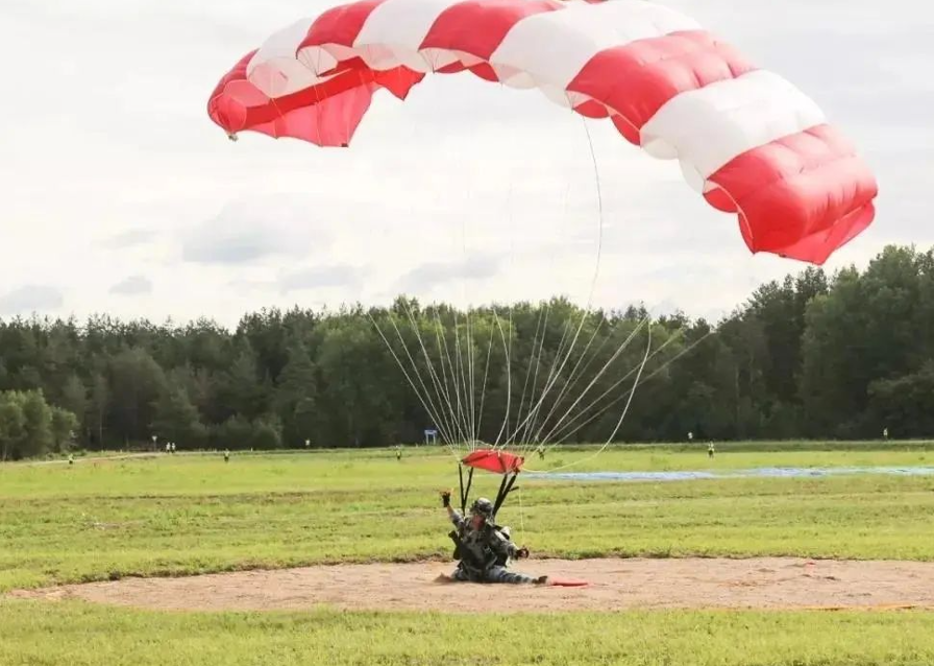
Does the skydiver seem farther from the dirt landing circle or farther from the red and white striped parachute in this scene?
the red and white striped parachute

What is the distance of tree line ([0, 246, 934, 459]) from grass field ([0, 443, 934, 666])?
30.1 meters

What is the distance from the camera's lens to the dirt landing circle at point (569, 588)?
12.3 m

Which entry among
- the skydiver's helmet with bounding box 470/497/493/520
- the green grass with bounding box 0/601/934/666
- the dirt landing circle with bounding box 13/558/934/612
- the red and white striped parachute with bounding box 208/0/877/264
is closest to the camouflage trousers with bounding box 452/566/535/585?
the dirt landing circle with bounding box 13/558/934/612

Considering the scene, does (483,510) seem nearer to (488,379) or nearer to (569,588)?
(569,588)

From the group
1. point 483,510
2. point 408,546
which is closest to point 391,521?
point 408,546

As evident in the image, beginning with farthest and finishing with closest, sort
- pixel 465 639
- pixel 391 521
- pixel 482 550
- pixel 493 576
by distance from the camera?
pixel 391 521 < pixel 482 550 < pixel 493 576 < pixel 465 639

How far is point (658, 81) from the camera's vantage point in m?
11.0

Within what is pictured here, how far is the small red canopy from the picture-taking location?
1349cm

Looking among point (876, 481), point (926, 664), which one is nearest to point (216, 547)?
point (926, 664)

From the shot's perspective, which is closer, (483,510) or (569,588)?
(569,588)

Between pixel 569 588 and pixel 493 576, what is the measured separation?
3.21 ft

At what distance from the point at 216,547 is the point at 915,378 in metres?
62.3

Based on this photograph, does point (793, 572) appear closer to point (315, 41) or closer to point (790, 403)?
point (315, 41)

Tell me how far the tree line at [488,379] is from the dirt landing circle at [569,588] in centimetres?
4274
